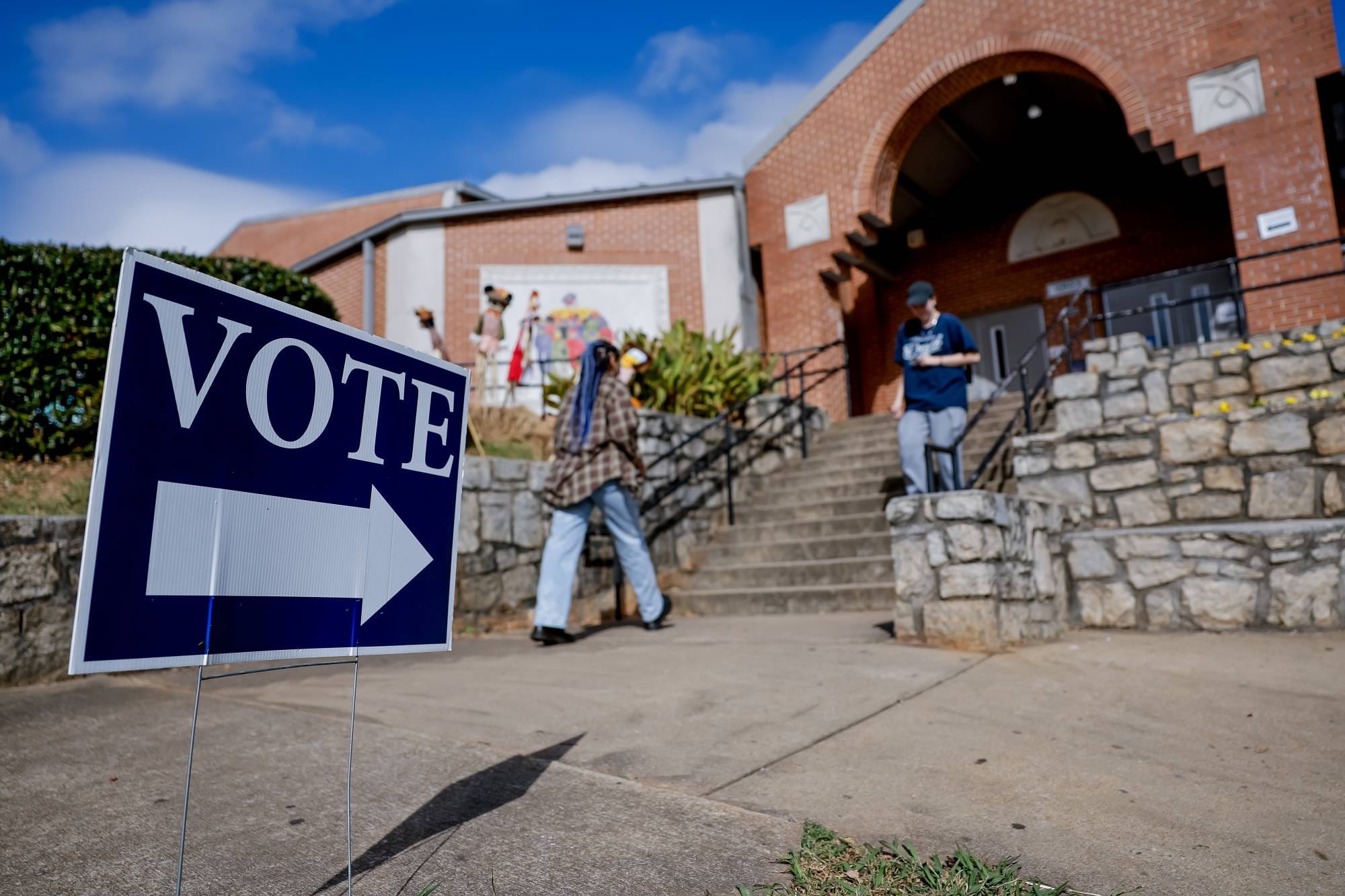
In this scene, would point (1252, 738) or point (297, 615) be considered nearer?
point (297, 615)

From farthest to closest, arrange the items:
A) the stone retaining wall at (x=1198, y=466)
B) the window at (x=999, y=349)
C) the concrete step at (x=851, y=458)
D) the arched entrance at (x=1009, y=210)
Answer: the window at (x=999, y=349) < the arched entrance at (x=1009, y=210) < the concrete step at (x=851, y=458) < the stone retaining wall at (x=1198, y=466)

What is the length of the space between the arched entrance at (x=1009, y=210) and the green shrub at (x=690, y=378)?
3860mm

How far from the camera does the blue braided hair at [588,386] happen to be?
17.9ft

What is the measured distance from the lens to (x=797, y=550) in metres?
7.18

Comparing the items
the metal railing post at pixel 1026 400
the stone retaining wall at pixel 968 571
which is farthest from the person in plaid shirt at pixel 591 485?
the metal railing post at pixel 1026 400

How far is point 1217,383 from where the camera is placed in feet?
23.5

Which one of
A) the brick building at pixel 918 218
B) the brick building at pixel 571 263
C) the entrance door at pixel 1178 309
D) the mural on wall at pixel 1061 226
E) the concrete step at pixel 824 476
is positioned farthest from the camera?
the mural on wall at pixel 1061 226

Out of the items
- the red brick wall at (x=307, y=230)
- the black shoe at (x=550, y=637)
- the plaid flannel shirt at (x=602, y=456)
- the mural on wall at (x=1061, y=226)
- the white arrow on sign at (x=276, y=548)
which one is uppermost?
the red brick wall at (x=307, y=230)

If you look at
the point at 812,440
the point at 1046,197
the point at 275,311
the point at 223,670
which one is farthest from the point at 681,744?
the point at 1046,197

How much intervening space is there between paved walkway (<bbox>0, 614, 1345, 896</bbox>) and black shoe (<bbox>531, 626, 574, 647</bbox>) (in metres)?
0.92

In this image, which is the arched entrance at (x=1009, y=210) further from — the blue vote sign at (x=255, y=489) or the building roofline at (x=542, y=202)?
the blue vote sign at (x=255, y=489)

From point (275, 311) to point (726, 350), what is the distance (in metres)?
7.84

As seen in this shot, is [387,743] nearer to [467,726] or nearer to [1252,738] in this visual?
[467,726]

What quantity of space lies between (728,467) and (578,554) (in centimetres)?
316
